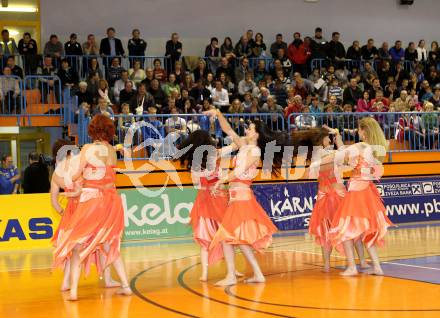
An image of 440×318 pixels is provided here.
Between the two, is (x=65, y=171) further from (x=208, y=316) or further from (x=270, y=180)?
(x=270, y=180)

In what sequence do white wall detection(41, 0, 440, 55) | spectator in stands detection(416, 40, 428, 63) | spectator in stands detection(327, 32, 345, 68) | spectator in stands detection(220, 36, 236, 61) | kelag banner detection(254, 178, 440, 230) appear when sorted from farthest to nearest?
spectator in stands detection(416, 40, 428, 63), spectator in stands detection(327, 32, 345, 68), white wall detection(41, 0, 440, 55), spectator in stands detection(220, 36, 236, 61), kelag banner detection(254, 178, 440, 230)

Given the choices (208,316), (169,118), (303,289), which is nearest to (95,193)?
(208,316)

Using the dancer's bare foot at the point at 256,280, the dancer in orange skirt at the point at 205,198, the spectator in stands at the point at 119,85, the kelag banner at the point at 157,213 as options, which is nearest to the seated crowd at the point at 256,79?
the spectator in stands at the point at 119,85

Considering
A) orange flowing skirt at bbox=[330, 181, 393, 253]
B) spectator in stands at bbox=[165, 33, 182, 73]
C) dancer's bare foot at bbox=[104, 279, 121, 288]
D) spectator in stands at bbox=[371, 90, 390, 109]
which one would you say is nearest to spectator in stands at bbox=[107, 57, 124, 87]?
spectator in stands at bbox=[165, 33, 182, 73]

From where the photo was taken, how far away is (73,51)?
19.5 m

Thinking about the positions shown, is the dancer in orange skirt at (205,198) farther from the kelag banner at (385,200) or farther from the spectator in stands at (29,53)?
the spectator in stands at (29,53)

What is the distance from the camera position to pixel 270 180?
16.2 m

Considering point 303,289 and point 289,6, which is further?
point 289,6

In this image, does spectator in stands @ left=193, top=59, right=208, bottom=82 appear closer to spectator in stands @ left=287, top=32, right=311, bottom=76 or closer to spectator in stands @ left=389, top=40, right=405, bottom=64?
spectator in stands @ left=287, top=32, right=311, bottom=76

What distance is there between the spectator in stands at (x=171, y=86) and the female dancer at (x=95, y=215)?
988cm

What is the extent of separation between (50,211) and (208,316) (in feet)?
24.5

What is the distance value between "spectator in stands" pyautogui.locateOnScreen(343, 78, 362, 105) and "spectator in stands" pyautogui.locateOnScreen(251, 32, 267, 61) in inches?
125

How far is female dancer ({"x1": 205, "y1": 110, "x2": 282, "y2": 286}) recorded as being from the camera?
9039mm

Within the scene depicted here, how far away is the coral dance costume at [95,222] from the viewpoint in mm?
8234
